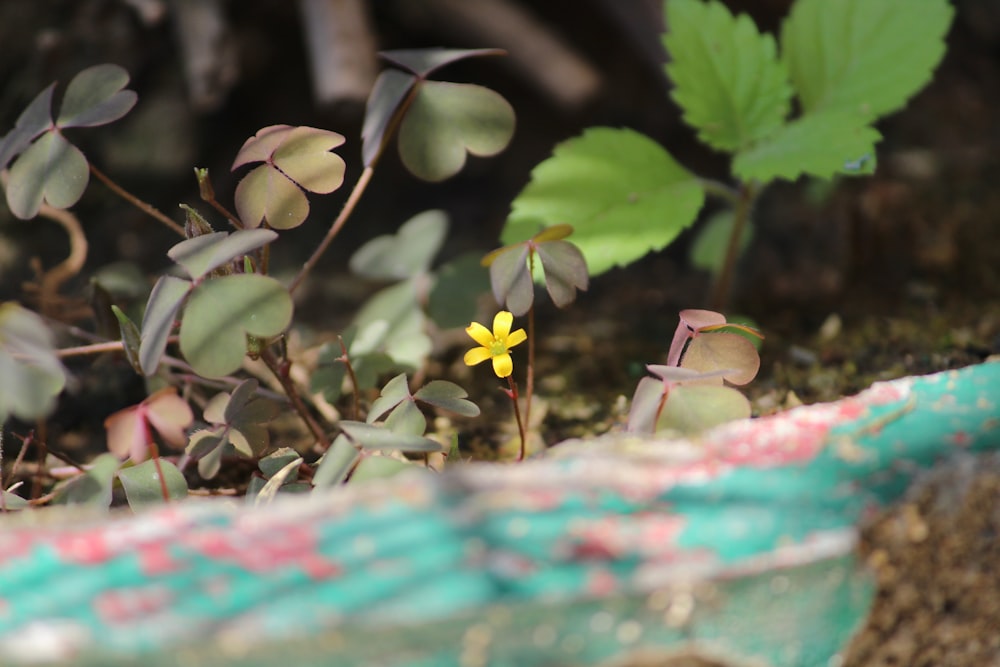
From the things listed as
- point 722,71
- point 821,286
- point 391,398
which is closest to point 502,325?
point 391,398

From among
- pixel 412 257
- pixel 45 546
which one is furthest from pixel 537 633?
pixel 412 257

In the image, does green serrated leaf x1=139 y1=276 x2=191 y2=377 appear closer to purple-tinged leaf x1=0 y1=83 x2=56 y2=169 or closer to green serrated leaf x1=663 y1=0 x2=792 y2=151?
purple-tinged leaf x1=0 y1=83 x2=56 y2=169

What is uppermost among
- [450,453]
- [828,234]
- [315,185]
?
[315,185]

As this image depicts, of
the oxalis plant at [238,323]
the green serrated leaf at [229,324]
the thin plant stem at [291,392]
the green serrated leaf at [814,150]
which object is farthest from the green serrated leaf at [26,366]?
the green serrated leaf at [814,150]

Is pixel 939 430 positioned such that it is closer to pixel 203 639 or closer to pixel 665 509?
pixel 665 509

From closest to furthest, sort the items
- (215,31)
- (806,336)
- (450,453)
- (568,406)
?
(450,453) → (568,406) → (806,336) → (215,31)

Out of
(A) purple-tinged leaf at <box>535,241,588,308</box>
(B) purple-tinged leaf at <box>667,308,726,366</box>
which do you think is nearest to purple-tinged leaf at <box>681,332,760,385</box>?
(B) purple-tinged leaf at <box>667,308,726,366</box>

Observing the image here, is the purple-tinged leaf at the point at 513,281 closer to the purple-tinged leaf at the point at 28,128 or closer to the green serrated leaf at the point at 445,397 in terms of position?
the green serrated leaf at the point at 445,397
